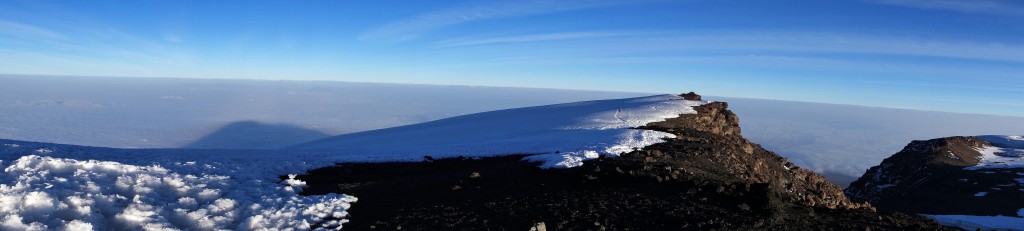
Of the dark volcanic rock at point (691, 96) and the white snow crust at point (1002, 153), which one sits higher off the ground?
the dark volcanic rock at point (691, 96)

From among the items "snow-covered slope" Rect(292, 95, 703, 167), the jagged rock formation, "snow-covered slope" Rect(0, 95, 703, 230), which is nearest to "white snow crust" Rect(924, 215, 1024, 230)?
the jagged rock formation

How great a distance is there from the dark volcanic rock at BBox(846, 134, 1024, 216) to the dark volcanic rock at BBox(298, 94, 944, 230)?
148ft

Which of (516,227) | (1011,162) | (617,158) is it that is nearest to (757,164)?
(617,158)

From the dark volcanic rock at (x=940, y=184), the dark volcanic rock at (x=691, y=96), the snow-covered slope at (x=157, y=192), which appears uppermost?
the dark volcanic rock at (x=691, y=96)

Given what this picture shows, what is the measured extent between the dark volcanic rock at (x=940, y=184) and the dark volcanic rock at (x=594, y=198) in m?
45.2

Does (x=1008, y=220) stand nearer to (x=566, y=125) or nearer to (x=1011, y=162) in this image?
(x=566, y=125)

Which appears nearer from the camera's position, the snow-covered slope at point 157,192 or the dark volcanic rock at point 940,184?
the snow-covered slope at point 157,192

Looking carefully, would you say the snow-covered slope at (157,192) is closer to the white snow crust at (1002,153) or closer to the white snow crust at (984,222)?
the white snow crust at (984,222)

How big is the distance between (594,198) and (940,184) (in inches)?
2701

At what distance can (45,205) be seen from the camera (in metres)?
11.1

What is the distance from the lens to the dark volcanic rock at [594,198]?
12039 mm

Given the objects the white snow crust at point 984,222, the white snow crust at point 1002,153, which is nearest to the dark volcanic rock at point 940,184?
the white snow crust at point 1002,153

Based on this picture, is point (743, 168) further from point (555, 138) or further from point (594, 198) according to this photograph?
point (594, 198)

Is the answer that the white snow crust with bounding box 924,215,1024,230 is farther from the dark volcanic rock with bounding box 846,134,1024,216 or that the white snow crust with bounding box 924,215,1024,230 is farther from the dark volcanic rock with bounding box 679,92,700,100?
the dark volcanic rock with bounding box 679,92,700,100
